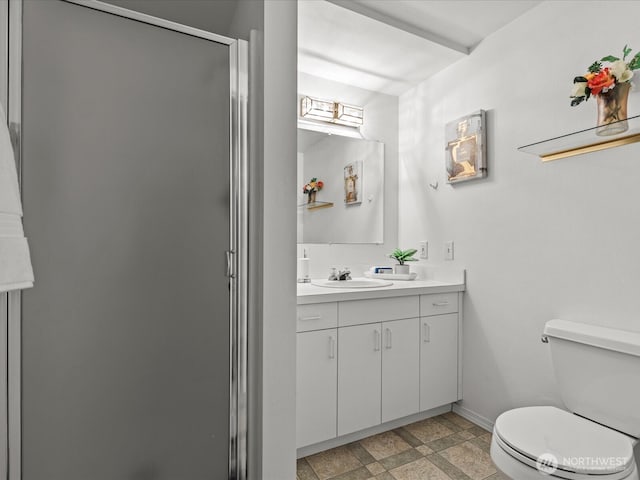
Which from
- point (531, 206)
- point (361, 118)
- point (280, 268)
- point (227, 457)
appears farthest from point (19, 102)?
point (531, 206)

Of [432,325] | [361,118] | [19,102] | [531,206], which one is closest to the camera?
[19,102]

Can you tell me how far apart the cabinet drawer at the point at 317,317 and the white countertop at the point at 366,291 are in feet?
0.09

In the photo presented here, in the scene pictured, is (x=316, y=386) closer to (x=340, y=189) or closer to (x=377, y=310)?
(x=377, y=310)

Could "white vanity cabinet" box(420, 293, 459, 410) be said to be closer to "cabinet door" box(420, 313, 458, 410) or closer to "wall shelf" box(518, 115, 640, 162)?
"cabinet door" box(420, 313, 458, 410)

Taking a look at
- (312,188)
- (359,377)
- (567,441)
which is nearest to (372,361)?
(359,377)

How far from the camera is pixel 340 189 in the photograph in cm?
250

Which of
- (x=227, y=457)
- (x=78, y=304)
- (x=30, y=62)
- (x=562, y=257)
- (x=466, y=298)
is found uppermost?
(x=30, y=62)

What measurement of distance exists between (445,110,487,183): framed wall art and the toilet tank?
971 millimetres

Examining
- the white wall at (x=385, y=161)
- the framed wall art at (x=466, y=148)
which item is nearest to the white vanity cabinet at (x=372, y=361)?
the white wall at (x=385, y=161)

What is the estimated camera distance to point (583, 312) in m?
1.65

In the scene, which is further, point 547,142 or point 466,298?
point 466,298

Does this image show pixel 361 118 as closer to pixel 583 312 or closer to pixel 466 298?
pixel 466 298

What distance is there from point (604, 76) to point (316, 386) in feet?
6.06

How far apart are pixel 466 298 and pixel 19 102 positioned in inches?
89.6
